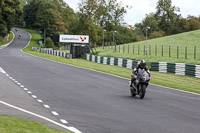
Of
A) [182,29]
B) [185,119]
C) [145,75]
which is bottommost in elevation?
[185,119]

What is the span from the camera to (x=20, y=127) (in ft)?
25.7

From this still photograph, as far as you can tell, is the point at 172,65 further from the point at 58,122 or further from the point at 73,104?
the point at 58,122

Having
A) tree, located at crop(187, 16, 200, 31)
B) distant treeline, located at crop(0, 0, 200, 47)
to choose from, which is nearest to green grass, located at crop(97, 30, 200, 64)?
distant treeline, located at crop(0, 0, 200, 47)

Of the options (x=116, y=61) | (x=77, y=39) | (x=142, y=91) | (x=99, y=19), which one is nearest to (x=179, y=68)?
(x=116, y=61)

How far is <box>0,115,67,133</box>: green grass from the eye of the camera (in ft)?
24.5

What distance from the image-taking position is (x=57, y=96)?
14.4 metres

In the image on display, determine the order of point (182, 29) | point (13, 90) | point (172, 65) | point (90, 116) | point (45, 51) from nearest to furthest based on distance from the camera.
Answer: point (90, 116)
point (13, 90)
point (172, 65)
point (45, 51)
point (182, 29)

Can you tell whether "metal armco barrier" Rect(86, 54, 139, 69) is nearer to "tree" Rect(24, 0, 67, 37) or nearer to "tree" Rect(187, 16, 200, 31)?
"tree" Rect(24, 0, 67, 37)

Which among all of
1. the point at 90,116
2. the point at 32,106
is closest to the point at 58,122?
the point at 90,116

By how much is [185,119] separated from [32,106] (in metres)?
4.69

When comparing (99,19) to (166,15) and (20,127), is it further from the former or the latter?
(20,127)

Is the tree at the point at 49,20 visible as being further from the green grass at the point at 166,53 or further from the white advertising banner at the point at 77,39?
the white advertising banner at the point at 77,39

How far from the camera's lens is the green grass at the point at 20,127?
7474 millimetres

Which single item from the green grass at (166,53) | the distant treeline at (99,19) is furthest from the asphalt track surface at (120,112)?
the distant treeline at (99,19)
